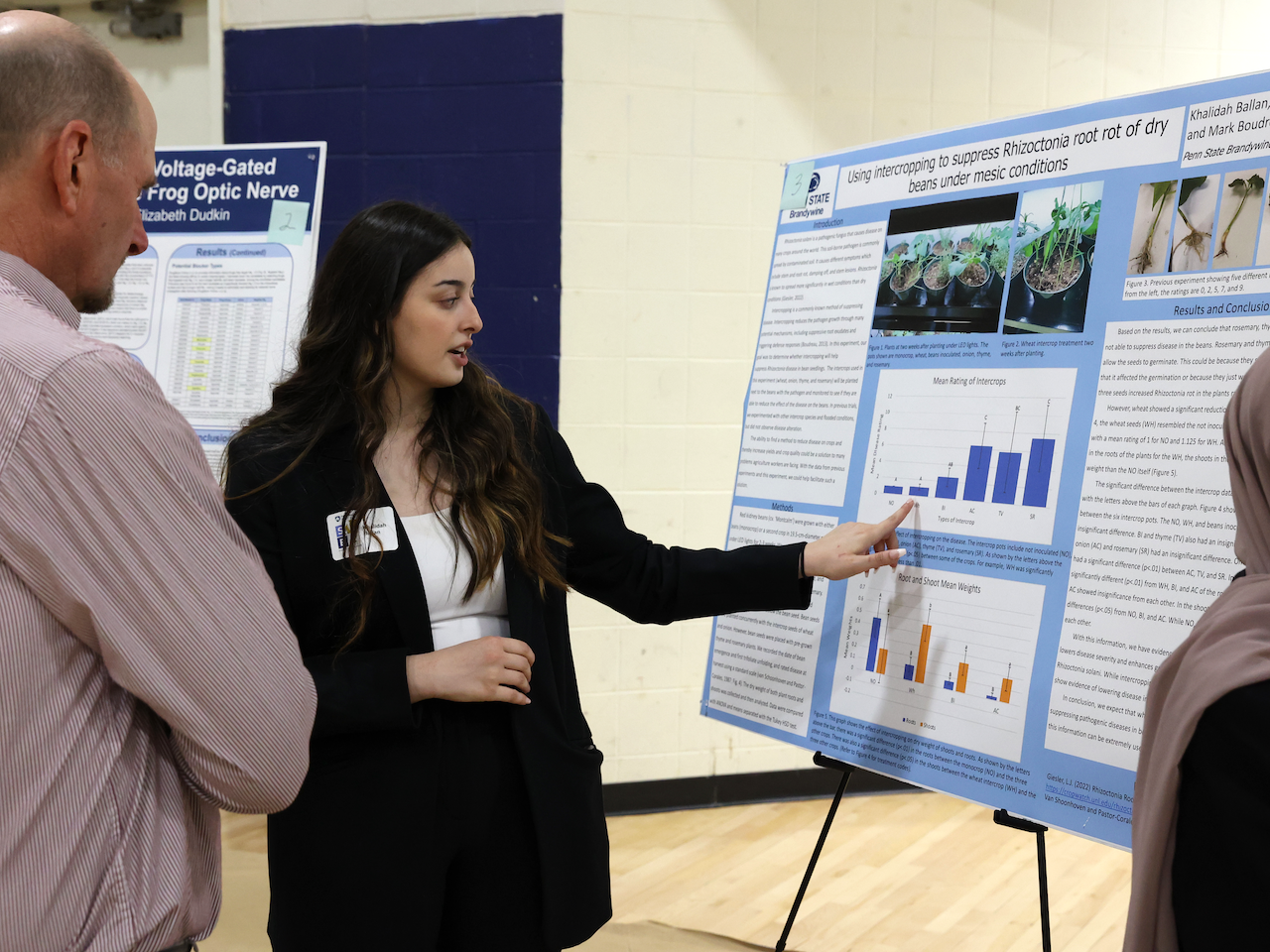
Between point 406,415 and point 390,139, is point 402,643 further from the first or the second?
point 390,139

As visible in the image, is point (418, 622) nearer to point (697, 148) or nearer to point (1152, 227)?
point (1152, 227)

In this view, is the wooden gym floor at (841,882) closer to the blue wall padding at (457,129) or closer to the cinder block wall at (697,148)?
the cinder block wall at (697,148)

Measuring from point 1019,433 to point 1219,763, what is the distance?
2.39 feet

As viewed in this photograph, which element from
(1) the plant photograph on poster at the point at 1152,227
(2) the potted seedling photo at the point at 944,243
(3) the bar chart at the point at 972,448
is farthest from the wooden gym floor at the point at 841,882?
(1) the plant photograph on poster at the point at 1152,227

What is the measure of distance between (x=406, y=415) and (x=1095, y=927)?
2453 mm

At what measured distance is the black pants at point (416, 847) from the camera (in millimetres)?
1417

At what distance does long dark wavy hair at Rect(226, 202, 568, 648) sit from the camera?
5.03 feet

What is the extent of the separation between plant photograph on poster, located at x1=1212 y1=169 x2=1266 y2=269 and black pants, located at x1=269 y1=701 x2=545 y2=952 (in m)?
1.23

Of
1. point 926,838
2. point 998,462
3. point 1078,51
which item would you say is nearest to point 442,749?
point 998,462

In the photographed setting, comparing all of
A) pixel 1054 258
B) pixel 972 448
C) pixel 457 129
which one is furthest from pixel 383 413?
pixel 457 129

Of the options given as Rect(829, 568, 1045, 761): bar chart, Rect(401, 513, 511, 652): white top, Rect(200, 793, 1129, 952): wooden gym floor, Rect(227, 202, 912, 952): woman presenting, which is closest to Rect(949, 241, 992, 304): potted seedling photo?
Rect(829, 568, 1045, 761): bar chart

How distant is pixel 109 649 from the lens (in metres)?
0.79

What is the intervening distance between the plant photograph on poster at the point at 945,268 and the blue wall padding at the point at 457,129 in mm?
1784

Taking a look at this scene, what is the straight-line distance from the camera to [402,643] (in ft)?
4.88
